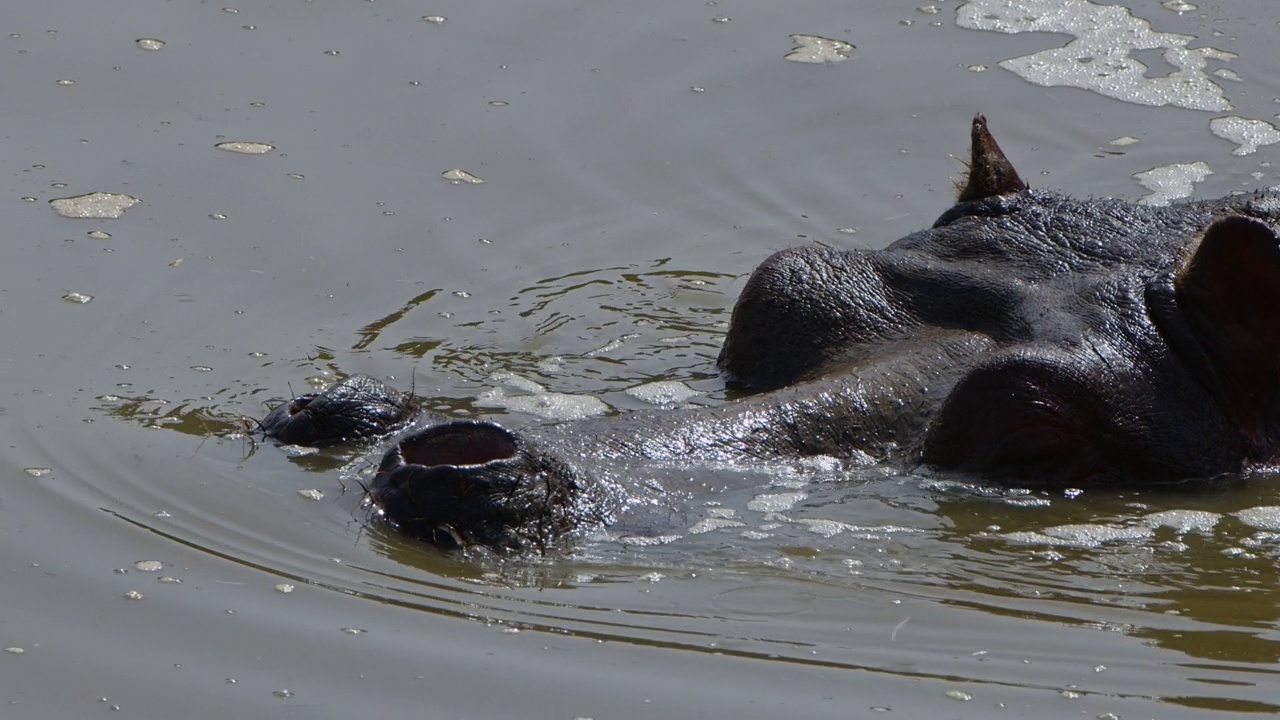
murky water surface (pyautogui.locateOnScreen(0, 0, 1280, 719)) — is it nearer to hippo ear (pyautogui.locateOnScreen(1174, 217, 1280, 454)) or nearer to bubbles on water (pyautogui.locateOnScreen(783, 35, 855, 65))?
bubbles on water (pyautogui.locateOnScreen(783, 35, 855, 65))

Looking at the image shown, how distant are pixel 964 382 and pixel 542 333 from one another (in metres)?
2.57

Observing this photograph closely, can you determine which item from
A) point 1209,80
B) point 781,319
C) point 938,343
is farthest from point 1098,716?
point 1209,80

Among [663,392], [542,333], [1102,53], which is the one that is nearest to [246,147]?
[542,333]

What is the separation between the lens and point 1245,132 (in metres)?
10.7

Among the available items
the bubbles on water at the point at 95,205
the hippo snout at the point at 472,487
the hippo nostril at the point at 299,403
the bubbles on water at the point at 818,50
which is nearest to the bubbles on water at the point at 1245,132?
the bubbles on water at the point at 818,50

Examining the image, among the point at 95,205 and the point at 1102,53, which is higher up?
the point at 1102,53

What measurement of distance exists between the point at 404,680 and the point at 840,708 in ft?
3.49

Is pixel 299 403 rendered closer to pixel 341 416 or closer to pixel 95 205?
pixel 341 416

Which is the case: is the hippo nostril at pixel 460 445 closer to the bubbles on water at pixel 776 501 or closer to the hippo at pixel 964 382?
the hippo at pixel 964 382

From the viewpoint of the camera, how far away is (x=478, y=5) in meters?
11.5

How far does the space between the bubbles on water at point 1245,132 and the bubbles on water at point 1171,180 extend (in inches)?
13.2

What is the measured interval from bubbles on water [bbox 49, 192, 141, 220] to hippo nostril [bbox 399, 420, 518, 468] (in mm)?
4023

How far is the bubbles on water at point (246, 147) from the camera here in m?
9.45

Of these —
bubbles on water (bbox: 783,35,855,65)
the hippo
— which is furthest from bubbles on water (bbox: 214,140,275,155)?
bubbles on water (bbox: 783,35,855,65)
